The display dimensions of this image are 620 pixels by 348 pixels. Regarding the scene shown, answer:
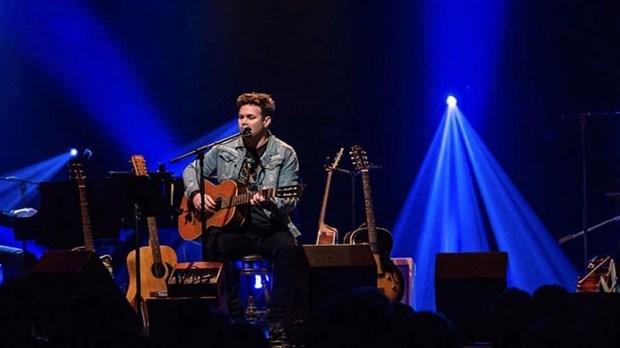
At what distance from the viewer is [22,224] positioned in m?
8.66

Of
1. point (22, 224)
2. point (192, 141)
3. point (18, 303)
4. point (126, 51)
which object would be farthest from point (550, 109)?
point (18, 303)

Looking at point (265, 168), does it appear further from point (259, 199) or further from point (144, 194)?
point (144, 194)

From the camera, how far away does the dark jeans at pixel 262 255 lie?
725 centimetres

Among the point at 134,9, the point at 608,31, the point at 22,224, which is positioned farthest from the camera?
the point at 134,9

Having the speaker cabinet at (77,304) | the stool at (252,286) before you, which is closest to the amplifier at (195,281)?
the speaker cabinet at (77,304)

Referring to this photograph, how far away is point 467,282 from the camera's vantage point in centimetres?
616

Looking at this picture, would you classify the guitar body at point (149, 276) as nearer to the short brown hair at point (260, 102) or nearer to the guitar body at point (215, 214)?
the guitar body at point (215, 214)

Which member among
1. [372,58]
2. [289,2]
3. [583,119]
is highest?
[289,2]

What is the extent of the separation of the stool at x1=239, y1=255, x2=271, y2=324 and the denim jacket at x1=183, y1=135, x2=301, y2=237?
374 mm

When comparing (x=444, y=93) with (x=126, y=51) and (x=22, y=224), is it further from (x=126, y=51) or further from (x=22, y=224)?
(x=22, y=224)

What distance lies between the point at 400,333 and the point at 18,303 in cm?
190

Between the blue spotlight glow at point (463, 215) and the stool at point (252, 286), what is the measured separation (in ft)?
8.42

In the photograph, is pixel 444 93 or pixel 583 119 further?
pixel 444 93

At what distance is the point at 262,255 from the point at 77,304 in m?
2.88
